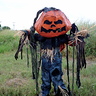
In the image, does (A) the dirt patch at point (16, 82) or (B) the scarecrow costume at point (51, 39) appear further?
(A) the dirt patch at point (16, 82)

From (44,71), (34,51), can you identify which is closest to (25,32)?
(34,51)

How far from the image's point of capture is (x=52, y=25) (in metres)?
2.93

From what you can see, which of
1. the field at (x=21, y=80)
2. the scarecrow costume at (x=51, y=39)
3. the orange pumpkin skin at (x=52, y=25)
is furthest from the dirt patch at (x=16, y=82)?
the orange pumpkin skin at (x=52, y=25)

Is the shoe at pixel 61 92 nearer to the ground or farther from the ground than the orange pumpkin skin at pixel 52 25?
nearer to the ground

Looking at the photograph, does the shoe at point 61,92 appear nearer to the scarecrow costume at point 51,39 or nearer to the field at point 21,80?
the scarecrow costume at point 51,39

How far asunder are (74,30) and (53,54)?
46cm

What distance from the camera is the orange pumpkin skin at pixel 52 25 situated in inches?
115

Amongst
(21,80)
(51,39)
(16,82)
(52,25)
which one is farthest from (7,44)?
(52,25)

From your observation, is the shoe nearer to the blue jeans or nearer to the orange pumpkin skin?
the blue jeans

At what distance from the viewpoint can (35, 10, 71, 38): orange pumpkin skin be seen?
2926 mm

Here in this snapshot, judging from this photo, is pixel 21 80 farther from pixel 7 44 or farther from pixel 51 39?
pixel 7 44

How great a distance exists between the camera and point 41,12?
3.12 metres

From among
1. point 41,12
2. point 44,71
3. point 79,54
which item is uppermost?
point 41,12

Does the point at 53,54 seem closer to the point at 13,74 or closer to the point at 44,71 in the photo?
the point at 44,71
